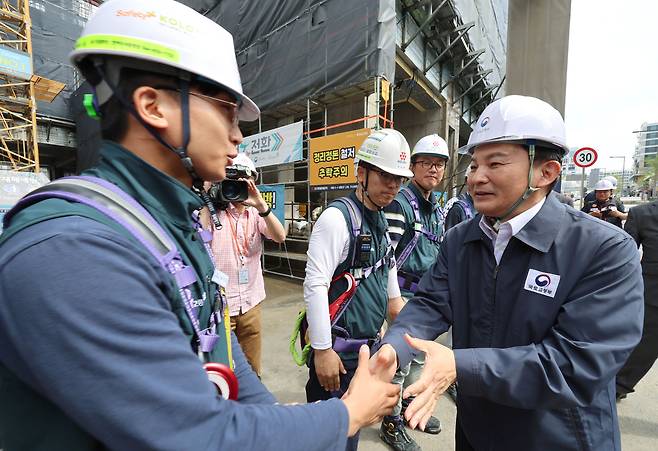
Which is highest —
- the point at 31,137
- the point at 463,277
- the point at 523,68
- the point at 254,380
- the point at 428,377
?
the point at 31,137

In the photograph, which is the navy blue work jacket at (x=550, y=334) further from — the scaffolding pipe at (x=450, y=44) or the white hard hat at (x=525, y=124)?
→ the scaffolding pipe at (x=450, y=44)

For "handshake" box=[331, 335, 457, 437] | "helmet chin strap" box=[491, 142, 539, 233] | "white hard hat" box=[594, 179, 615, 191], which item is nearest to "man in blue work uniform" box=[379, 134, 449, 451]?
"helmet chin strap" box=[491, 142, 539, 233]

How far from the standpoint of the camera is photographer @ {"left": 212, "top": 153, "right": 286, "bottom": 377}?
104 inches

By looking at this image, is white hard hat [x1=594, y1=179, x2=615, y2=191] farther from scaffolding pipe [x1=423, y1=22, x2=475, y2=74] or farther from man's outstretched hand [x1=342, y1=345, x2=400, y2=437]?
man's outstretched hand [x1=342, y1=345, x2=400, y2=437]

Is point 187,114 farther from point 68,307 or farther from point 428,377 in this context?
point 428,377

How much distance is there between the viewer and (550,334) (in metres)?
1.18

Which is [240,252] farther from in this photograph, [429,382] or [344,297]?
[429,382]

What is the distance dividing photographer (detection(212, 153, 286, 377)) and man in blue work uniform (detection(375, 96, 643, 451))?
168 centimetres

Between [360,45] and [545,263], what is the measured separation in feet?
20.5

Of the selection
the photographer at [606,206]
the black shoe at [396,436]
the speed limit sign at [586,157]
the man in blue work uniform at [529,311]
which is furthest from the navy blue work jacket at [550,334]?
the speed limit sign at [586,157]

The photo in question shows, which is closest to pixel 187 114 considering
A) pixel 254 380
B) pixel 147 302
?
pixel 147 302

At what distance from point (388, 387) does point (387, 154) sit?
1.57 m

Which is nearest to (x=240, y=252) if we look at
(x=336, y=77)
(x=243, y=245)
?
(x=243, y=245)

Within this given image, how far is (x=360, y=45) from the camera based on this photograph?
246 inches
